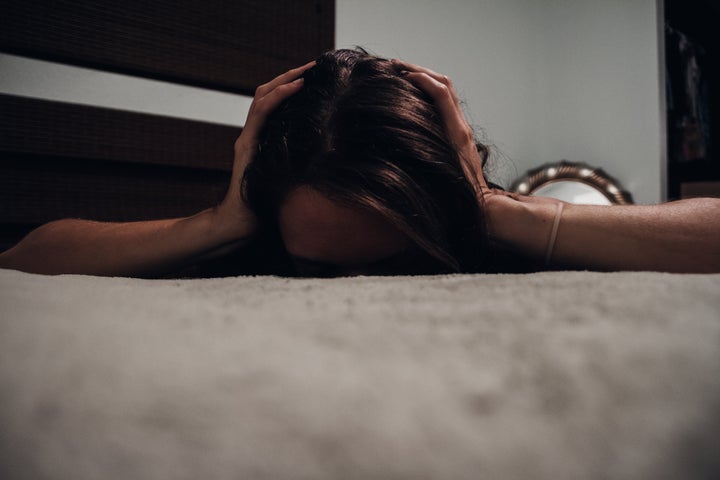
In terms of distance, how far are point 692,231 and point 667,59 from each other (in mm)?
2429

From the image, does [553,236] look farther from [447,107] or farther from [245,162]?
[245,162]

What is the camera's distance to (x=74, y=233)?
0.72 metres

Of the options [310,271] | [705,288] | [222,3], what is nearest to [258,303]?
[705,288]

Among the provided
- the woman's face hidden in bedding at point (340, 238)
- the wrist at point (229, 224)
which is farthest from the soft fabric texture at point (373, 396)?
the wrist at point (229, 224)

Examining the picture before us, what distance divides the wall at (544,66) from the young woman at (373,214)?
1.28m

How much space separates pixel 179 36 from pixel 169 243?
38.6 inches

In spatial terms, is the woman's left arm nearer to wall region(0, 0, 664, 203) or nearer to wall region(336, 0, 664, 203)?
wall region(0, 0, 664, 203)

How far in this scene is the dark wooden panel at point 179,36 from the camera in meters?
1.11

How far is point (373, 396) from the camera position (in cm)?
11

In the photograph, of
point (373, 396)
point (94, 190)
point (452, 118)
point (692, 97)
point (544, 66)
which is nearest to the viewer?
point (373, 396)

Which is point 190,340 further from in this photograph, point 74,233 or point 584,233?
point 74,233

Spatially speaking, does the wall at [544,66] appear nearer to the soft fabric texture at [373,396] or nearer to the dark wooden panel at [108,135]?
the dark wooden panel at [108,135]

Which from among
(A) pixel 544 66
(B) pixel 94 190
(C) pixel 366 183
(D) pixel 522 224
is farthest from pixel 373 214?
(A) pixel 544 66

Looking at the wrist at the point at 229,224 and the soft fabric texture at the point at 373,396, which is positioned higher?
the soft fabric texture at the point at 373,396
